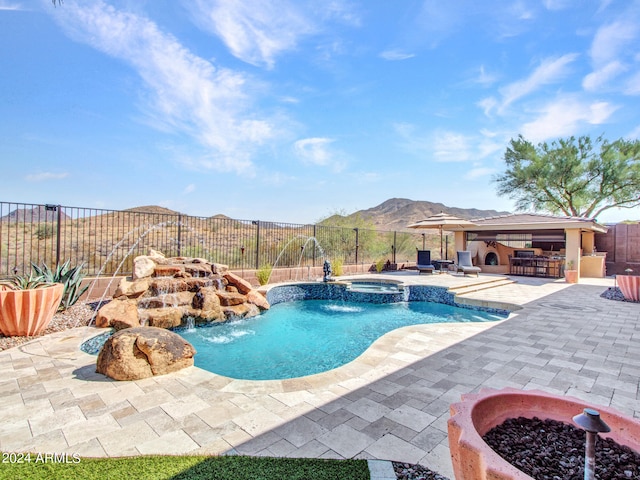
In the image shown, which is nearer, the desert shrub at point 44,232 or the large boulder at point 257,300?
the desert shrub at point 44,232

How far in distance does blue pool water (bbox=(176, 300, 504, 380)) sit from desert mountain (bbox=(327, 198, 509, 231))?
38454 millimetres

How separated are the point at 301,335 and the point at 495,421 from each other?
4.44 m

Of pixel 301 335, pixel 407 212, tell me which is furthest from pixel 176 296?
pixel 407 212

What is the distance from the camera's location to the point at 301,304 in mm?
8656

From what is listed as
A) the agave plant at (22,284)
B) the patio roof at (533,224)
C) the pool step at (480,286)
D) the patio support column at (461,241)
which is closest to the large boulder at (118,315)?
the agave plant at (22,284)

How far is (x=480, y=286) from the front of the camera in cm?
963

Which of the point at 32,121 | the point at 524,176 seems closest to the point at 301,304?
the point at 32,121

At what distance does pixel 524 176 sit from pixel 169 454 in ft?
80.3

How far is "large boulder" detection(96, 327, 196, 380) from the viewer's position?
310cm

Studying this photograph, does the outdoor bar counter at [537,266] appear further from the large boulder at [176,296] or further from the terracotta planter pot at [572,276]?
the large boulder at [176,296]

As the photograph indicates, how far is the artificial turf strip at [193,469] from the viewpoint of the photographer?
1.74 metres

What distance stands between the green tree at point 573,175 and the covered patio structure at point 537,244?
7068 mm

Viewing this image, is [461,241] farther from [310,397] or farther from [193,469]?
[193,469]

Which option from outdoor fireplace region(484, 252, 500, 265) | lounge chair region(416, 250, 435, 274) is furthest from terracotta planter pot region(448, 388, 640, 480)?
outdoor fireplace region(484, 252, 500, 265)
